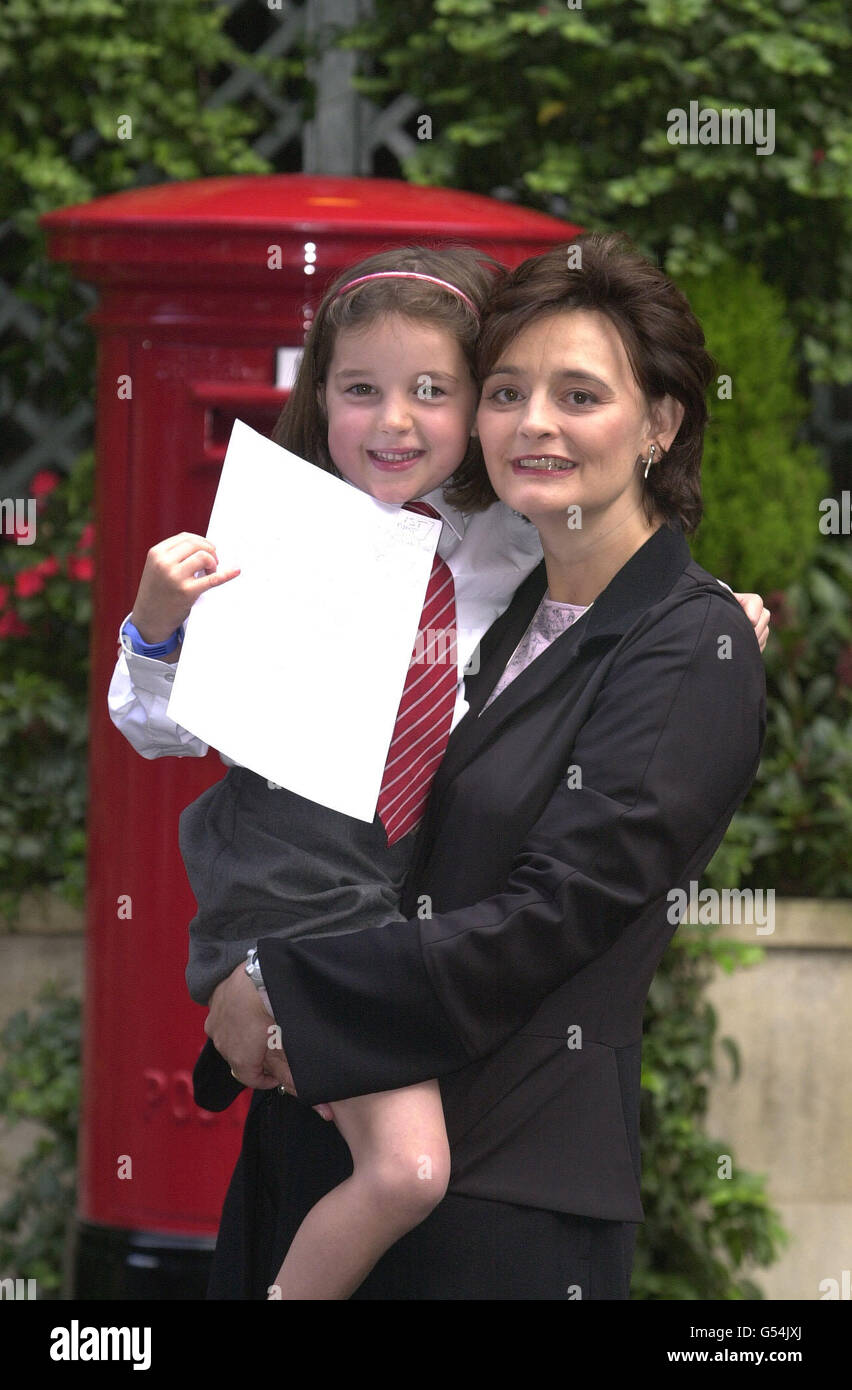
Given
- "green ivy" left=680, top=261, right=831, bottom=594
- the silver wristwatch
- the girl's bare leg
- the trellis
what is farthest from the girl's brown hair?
the trellis

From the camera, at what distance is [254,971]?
1469 mm

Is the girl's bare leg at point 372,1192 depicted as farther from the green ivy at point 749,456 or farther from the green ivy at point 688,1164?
the green ivy at point 749,456

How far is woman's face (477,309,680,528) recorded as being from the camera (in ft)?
4.72

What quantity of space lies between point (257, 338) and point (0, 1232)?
2.00 meters

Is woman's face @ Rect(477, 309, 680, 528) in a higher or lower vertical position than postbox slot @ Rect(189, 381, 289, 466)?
lower

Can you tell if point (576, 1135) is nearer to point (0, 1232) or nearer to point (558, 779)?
point (558, 779)

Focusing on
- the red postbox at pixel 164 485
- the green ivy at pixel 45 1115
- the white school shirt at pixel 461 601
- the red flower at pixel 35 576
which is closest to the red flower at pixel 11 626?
the red flower at pixel 35 576

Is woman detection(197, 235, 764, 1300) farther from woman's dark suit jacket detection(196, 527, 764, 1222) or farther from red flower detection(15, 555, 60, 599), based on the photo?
red flower detection(15, 555, 60, 599)

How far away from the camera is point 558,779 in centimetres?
142

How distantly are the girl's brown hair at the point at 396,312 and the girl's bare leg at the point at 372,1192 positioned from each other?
60 centimetres

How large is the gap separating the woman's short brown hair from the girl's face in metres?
0.06

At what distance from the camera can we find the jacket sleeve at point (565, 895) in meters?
1.34

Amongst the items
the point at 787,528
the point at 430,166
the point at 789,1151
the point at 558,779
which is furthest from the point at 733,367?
the point at 558,779

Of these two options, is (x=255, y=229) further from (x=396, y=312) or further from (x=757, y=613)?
(x=757, y=613)
